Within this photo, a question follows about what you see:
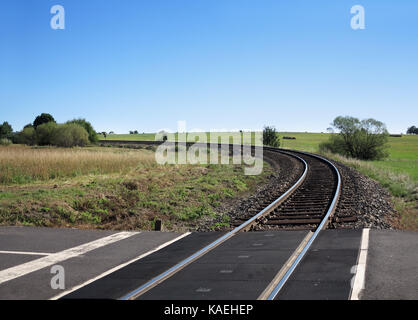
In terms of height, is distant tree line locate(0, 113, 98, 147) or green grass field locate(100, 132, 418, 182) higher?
distant tree line locate(0, 113, 98, 147)

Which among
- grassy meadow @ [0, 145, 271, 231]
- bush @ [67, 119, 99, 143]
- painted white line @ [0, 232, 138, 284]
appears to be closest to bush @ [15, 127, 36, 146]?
bush @ [67, 119, 99, 143]

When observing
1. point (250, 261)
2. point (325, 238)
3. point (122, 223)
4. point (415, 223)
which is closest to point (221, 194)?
point (122, 223)

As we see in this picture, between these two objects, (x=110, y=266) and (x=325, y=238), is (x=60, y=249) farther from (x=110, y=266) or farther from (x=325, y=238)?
(x=325, y=238)

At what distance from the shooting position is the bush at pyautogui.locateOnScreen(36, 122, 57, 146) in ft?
177

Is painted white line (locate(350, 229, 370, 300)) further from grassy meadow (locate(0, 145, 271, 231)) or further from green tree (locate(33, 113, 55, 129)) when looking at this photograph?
green tree (locate(33, 113, 55, 129))

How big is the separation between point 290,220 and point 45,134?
164ft

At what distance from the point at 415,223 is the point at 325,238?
212 inches

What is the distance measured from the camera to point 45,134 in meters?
54.3

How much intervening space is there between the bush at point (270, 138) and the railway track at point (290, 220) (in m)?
43.0

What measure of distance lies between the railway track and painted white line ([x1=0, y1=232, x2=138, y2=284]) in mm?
2190

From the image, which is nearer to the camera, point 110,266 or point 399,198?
point 110,266

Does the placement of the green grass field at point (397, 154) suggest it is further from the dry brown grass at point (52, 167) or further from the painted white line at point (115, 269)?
the painted white line at point (115, 269)
